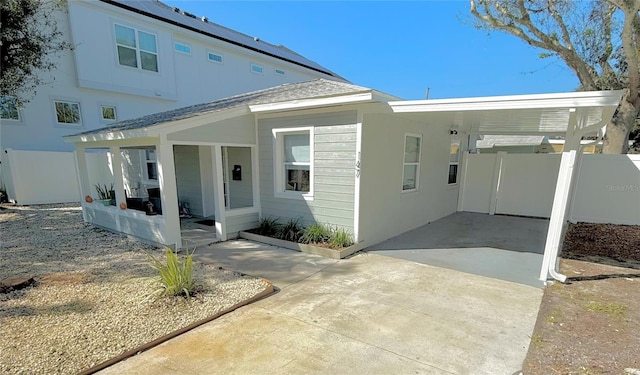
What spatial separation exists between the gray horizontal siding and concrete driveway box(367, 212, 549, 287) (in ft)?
3.73

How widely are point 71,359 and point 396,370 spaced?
9.28 ft

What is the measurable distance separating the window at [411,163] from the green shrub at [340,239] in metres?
2.02

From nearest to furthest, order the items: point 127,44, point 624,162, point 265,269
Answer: point 265,269
point 624,162
point 127,44

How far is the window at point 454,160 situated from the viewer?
8972 millimetres

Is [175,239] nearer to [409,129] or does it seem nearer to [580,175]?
[409,129]

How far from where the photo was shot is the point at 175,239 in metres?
5.67

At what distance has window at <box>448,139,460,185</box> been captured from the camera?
897 cm

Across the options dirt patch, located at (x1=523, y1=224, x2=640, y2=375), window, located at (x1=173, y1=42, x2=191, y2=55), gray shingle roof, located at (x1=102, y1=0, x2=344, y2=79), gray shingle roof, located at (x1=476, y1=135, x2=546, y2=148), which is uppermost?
gray shingle roof, located at (x1=102, y1=0, x2=344, y2=79)

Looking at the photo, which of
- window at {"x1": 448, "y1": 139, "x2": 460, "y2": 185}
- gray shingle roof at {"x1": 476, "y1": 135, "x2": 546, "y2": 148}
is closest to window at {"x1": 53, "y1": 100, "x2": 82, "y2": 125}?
window at {"x1": 448, "y1": 139, "x2": 460, "y2": 185}

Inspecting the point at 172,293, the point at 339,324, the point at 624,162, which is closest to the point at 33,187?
the point at 172,293

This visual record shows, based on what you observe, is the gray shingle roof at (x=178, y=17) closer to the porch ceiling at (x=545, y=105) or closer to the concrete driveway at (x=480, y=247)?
the porch ceiling at (x=545, y=105)

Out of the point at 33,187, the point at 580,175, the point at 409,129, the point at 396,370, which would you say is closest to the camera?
the point at 396,370

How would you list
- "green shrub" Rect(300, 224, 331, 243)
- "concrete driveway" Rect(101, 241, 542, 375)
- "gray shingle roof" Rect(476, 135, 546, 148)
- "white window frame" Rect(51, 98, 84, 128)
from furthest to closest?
"gray shingle roof" Rect(476, 135, 546, 148) → "white window frame" Rect(51, 98, 84, 128) → "green shrub" Rect(300, 224, 331, 243) → "concrete driveway" Rect(101, 241, 542, 375)

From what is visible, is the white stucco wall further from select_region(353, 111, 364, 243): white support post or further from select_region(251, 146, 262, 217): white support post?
select_region(251, 146, 262, 217): white support post
